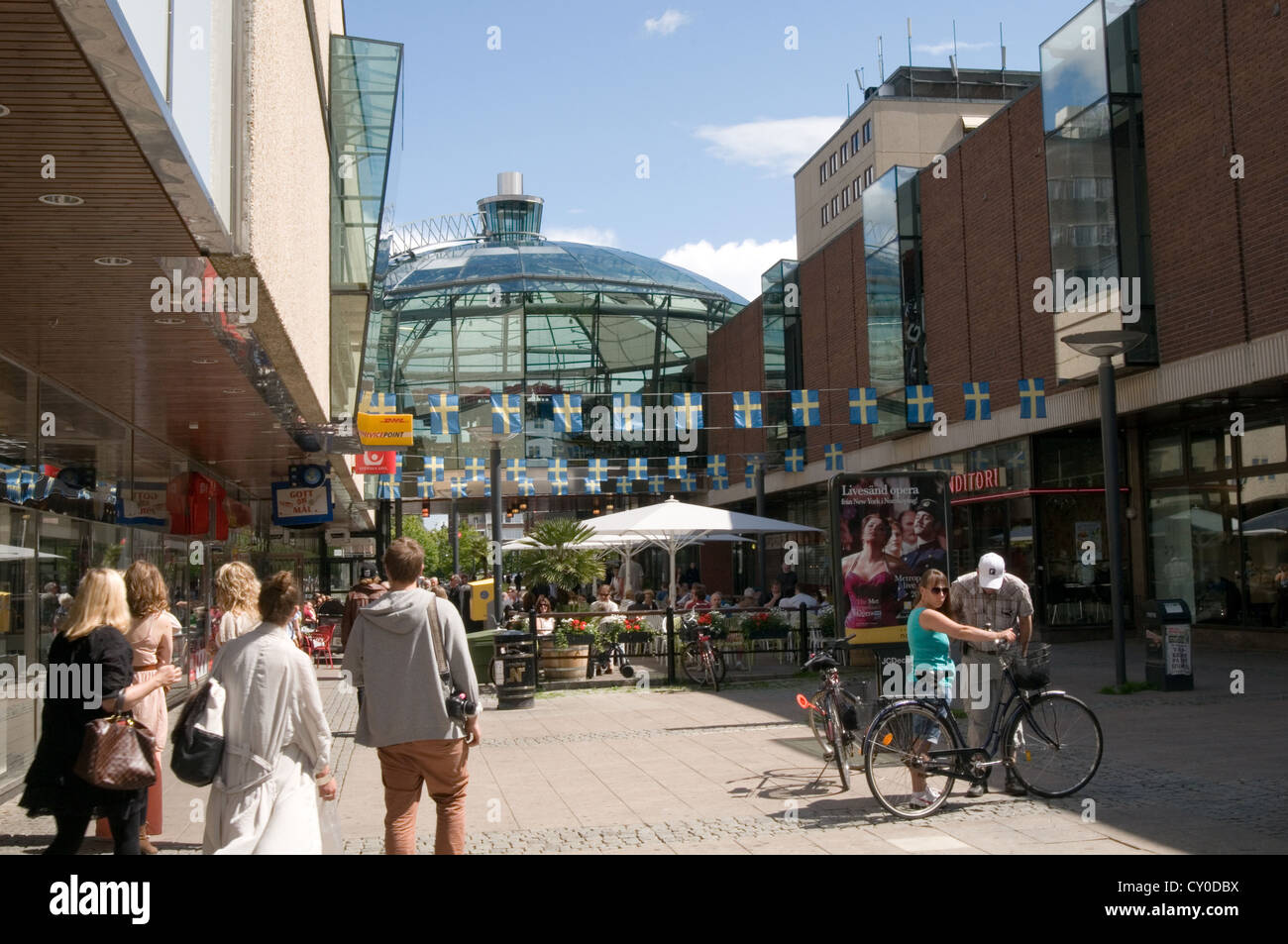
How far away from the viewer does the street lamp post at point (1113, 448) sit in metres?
14.3

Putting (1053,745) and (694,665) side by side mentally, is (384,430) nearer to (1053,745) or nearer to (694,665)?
(694,665)

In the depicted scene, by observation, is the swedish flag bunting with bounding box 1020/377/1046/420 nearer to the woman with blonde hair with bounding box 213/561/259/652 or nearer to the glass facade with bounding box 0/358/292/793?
the glass facade with bounding box 0/358/292/793

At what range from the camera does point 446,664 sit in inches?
240

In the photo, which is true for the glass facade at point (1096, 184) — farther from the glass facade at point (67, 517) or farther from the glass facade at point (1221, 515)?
the glass facade at point (67, 517)

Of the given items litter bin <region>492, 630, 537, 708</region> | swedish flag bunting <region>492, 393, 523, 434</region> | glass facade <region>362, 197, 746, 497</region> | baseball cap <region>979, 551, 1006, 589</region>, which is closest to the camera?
baseball cap <region>979, 551, 1006, 589</region>

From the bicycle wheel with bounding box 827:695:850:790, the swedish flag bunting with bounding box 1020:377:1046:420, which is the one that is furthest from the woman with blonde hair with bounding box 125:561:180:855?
the swedish flag bunting with bounding box 1020:377:1046:420

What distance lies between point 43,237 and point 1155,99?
778 inches

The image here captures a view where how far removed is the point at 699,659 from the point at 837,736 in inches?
303

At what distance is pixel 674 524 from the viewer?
1972cm

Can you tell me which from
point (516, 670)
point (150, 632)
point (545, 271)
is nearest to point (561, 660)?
point (516, 670)

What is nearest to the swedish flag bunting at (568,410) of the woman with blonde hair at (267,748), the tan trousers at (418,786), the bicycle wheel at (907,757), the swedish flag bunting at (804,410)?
the swedish flag bunting at (804,410)

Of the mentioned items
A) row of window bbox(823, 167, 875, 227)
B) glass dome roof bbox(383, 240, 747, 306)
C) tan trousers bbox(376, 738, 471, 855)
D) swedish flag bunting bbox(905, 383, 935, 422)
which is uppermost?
row of window bbox(823, 167, 875, 227)

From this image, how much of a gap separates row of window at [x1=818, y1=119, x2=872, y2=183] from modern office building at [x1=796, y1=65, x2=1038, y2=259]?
0.21 ft

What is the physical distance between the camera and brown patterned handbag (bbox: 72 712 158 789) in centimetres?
601
